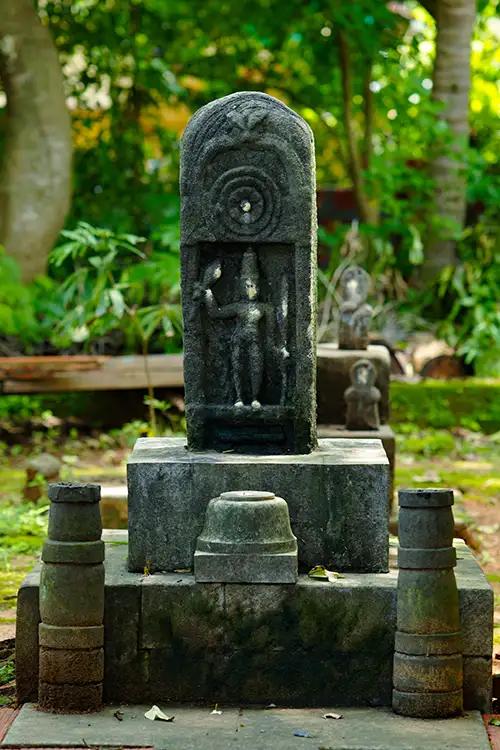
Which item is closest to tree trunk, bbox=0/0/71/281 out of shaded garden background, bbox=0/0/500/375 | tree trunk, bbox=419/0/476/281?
shaded garden background, bbox=0/0/500/375

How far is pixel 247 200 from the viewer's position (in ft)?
20.2

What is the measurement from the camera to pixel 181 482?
19.6ft

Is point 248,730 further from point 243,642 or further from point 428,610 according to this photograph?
point 428,610

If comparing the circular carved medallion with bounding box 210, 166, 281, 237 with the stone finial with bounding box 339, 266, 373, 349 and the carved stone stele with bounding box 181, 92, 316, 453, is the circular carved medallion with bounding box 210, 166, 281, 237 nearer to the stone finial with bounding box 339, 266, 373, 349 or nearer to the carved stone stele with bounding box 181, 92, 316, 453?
the carved stone stele with bounding box 181, 92, 316, 453

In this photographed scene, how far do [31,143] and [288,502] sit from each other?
10543mm

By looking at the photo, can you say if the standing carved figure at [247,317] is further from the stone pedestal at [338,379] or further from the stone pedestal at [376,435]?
the stone pedestal at [338,379]

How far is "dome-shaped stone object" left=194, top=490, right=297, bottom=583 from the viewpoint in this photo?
566cm

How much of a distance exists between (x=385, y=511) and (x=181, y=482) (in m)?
0.84

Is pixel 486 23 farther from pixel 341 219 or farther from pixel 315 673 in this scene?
pixel 315 673

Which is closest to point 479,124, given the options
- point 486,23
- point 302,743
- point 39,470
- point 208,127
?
point 486,23

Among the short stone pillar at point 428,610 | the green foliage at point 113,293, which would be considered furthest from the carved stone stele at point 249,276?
the green foliage at point 113,293

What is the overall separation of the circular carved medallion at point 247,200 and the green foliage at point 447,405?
8.20m

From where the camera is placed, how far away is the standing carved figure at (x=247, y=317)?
6273 millimetres

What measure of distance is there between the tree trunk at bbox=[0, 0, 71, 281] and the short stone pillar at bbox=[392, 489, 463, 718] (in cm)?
1058
